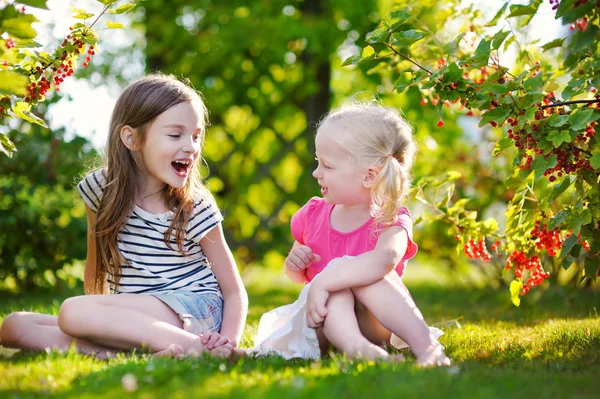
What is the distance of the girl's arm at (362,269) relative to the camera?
2359 mm

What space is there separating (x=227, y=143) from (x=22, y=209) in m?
3.19

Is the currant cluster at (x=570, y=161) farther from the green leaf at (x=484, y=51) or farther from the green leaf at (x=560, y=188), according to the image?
the green leaf at (x=484, y=51)

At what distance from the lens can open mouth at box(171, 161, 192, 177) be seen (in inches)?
111

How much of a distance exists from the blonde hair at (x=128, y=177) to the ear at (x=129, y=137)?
0.05ft

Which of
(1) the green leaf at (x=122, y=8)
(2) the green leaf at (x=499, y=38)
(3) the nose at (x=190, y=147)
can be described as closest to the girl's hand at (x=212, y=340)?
(3) the nose at (x=190, y=147)

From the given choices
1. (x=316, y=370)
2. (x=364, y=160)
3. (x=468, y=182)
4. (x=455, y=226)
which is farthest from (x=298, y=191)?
(x=316, y=370)

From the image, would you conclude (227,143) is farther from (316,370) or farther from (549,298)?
(316,370)

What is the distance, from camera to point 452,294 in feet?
18.6

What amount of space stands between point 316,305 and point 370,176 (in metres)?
0.56

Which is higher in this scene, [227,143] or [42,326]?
[42,326]

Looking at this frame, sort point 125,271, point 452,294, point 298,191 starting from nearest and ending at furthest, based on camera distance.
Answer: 1. point 125,271
2. point 452,294
3. point 298,191

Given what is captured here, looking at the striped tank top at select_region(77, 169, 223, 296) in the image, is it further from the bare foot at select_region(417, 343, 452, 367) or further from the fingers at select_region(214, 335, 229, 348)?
the bare foot at select_region(417, 343, 452, 367)

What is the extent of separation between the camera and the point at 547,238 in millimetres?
2854

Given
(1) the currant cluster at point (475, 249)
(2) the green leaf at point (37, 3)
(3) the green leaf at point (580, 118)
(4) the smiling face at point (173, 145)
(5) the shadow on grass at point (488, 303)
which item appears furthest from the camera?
(5) the shadow on grass at point (488, 303)
